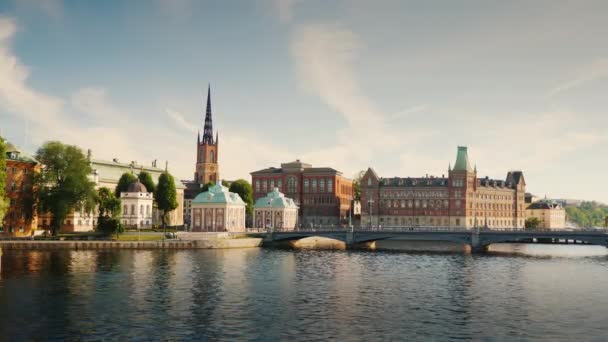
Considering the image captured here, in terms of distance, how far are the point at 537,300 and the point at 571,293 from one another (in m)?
6.69

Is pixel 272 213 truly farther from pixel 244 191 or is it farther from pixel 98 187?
pixel 98 187

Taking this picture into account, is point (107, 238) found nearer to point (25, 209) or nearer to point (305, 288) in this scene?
point (25, 209)

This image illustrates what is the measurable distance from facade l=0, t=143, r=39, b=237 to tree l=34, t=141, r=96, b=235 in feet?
8.28

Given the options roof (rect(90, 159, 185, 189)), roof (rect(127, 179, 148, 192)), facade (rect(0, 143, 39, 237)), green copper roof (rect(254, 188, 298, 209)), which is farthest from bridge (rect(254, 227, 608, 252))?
roof (rect(90, 159, 185, 189))

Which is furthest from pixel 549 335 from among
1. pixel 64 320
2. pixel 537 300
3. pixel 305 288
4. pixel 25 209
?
pixel 25 209

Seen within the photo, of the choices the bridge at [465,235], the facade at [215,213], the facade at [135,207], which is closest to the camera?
the bridge at [465,235]

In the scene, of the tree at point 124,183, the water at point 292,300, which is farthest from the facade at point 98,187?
the water at point 292,300

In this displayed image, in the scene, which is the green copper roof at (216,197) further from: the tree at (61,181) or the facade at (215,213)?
the tree at (61,181)

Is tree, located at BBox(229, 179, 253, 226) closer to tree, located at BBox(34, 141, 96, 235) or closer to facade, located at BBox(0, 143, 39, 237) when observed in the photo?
tree, located at BBox(34, 141, 96, 235)

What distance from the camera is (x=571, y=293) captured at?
63.9 metres

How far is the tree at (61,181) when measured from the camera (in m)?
121

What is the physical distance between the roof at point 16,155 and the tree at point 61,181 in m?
4.35

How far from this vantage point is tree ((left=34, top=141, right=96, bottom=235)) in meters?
121

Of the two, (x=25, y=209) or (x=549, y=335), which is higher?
(x=25, y=209)
